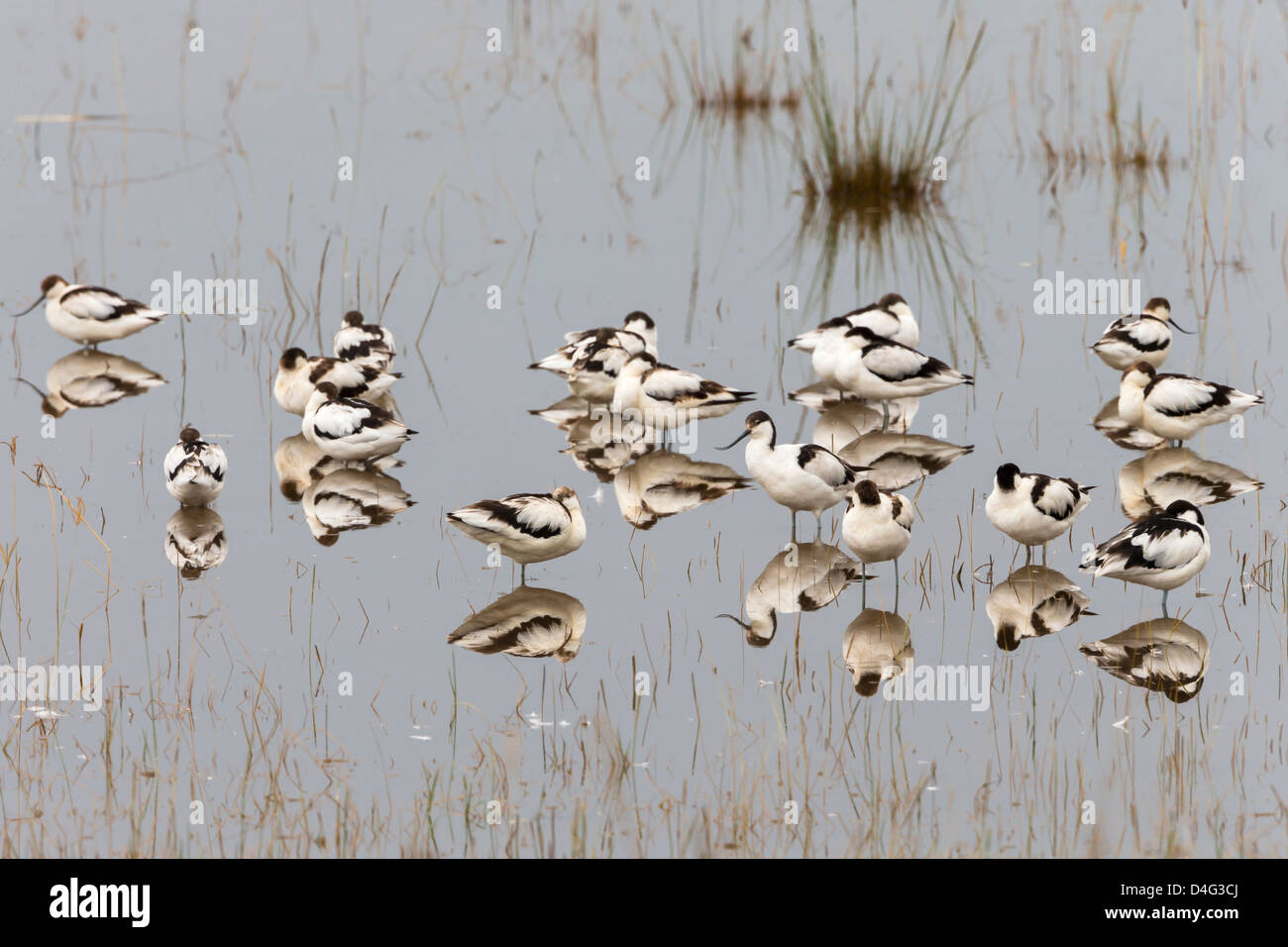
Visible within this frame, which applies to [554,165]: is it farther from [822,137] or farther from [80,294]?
[80,294]

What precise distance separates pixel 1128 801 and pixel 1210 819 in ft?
1.11

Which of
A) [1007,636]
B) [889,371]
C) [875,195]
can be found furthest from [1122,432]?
[875,195]

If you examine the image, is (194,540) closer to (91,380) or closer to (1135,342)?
(91,380)

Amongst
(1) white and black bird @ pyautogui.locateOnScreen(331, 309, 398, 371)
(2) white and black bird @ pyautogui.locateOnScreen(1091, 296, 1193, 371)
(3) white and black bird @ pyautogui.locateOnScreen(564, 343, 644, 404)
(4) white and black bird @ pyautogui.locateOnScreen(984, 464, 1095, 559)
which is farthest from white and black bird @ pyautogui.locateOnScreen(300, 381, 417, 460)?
(2) white and black bird @ pyautogui.locateOnScreen(1091, 296, 1193, 371)

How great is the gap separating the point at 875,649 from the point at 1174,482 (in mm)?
3864

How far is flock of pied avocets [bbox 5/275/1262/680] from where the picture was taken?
9.72 m

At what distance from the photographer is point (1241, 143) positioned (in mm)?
22172

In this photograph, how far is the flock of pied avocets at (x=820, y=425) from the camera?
9.72 metres

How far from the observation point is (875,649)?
914 cm

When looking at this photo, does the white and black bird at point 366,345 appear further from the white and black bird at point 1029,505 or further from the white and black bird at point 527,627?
the white and black bird at point 1029,505

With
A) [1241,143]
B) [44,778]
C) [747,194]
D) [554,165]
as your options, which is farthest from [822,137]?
[44,778]
